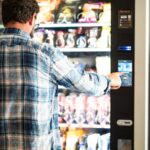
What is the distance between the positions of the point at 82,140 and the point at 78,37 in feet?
2.20

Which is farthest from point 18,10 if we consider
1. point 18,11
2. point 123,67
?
point 123,67

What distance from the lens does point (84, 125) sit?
2182 mm

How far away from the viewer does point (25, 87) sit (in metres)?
1.52

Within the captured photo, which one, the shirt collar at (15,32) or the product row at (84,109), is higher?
the shirt collar at (15,32)

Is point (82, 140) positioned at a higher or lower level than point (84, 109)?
lower


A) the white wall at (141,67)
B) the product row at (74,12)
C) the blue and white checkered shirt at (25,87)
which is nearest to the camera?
the blue and white checkered shirt at (25,87)

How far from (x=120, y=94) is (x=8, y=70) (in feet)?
2.63

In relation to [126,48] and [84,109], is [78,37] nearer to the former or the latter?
[126,48]

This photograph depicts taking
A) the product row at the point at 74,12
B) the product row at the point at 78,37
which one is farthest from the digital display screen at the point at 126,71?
the product row at the point at 74,12

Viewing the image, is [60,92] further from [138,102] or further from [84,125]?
[138,102]

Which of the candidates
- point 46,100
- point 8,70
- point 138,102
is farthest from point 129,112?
point 8,70

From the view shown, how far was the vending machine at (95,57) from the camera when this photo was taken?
206 cm

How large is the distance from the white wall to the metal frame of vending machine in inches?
1.2

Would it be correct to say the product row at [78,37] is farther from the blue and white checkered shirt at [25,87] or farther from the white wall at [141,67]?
the blue and white checkered shirt at [25,87]
